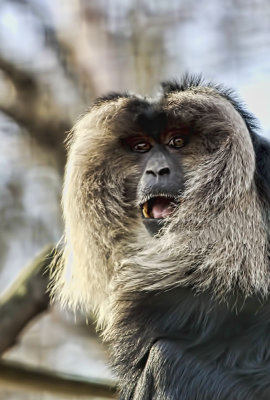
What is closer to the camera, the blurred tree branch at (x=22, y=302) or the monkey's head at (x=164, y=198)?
the monkey's head at (x=164, y=198)

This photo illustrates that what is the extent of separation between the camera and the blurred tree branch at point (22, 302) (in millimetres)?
4594

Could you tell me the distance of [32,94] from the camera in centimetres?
606

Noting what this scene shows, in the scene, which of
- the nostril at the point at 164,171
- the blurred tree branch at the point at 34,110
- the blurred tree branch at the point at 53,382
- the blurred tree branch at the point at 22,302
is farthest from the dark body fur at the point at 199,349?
the blurred tree branch at the point at 34,110

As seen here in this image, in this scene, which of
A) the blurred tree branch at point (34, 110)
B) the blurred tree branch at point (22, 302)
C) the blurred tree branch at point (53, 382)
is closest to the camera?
the blurred tree branch at point (53, 382)

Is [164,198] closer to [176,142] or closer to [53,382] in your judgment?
[176,142]

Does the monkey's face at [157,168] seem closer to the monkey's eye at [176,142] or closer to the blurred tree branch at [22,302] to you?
the monkey's eye at [176,142]

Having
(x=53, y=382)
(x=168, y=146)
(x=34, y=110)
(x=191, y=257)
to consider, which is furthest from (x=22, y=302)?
(x=34, y=110)

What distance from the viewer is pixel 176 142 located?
137 inches

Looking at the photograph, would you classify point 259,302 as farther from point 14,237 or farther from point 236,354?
point 14,237

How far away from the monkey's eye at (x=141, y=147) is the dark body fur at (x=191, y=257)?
5cm

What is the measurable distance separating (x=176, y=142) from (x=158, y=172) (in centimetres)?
22

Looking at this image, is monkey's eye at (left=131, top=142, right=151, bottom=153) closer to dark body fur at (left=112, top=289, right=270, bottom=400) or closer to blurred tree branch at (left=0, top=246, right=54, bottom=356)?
dark body fur at (left=112, top=289, right=270, bottom=400)

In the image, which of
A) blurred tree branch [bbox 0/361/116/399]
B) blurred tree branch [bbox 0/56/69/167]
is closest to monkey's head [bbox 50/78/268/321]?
blurred tree branch [bbox 0/361/116/399]

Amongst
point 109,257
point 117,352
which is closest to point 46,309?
point 109,257
